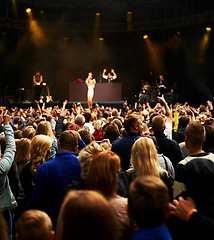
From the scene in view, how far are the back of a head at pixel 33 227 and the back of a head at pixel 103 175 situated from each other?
21.8 inches

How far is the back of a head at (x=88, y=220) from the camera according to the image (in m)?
1.21

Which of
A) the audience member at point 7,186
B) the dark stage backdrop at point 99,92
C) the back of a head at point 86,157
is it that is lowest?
the audience member at point 7,186

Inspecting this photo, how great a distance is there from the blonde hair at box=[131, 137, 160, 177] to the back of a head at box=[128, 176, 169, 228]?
1.20 meters

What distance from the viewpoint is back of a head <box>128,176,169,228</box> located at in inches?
55.5

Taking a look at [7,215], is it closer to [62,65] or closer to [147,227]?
[147,227]

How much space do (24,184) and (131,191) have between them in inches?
75.9

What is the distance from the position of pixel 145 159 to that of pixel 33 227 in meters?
1.47

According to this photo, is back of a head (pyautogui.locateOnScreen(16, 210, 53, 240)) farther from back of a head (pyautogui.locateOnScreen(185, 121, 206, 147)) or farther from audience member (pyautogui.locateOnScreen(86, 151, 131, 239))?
back of a head (pyautogui.locateOnScreen(185, 121, 206, 147))

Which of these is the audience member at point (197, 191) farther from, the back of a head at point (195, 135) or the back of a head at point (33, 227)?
the back of a head at point (33, 227)

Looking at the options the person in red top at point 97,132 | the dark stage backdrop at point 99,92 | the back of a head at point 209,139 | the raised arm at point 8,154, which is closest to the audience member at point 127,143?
the back of a head at point 209,139

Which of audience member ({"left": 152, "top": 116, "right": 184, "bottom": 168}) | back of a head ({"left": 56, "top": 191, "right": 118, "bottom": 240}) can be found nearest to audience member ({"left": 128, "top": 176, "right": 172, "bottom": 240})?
back of a head ({"left": 56, "top": 191, "right": 118, "bottom": 240})

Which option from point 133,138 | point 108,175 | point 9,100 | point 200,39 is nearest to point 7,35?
point 9,100

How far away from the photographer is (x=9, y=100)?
18.3 m

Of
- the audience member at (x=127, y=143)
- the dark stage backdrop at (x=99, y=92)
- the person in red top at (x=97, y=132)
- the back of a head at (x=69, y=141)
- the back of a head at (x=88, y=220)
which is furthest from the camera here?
the dark stage backdrop at (x=99, y=92)
